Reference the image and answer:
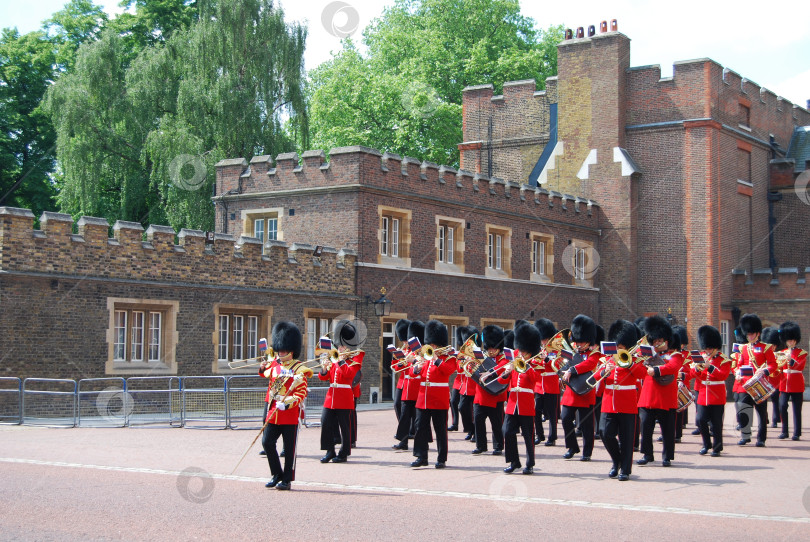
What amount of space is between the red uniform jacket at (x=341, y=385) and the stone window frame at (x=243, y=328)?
28.0 ft

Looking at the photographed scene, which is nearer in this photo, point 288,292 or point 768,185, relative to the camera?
point 288,292

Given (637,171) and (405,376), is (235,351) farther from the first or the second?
(637,171)

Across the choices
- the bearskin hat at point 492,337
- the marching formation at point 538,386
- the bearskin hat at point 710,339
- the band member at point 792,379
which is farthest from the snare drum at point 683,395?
the bearskin hat at point 492,337

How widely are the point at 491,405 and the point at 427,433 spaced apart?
1.14 metres

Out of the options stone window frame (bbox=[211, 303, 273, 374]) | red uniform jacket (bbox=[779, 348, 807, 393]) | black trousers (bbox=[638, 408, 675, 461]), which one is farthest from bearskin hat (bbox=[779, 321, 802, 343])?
stone window frame (bbox=[211, 303, 273, 374])

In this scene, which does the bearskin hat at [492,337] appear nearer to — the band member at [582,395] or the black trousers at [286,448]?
the band member at [582,395]

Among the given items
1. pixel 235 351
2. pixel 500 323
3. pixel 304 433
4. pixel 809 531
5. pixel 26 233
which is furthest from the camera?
pixel 500 323

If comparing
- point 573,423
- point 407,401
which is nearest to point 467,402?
point 407,401

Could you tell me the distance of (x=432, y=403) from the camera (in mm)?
12297

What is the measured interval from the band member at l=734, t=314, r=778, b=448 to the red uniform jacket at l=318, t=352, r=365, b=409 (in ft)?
19.1

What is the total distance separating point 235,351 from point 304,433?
547 centimetres

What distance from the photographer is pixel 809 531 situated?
7875 millimetres

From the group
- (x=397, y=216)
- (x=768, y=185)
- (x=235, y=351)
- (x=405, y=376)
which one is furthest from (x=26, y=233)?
(x=768, y=185)

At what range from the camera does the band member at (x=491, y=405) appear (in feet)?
42.7
